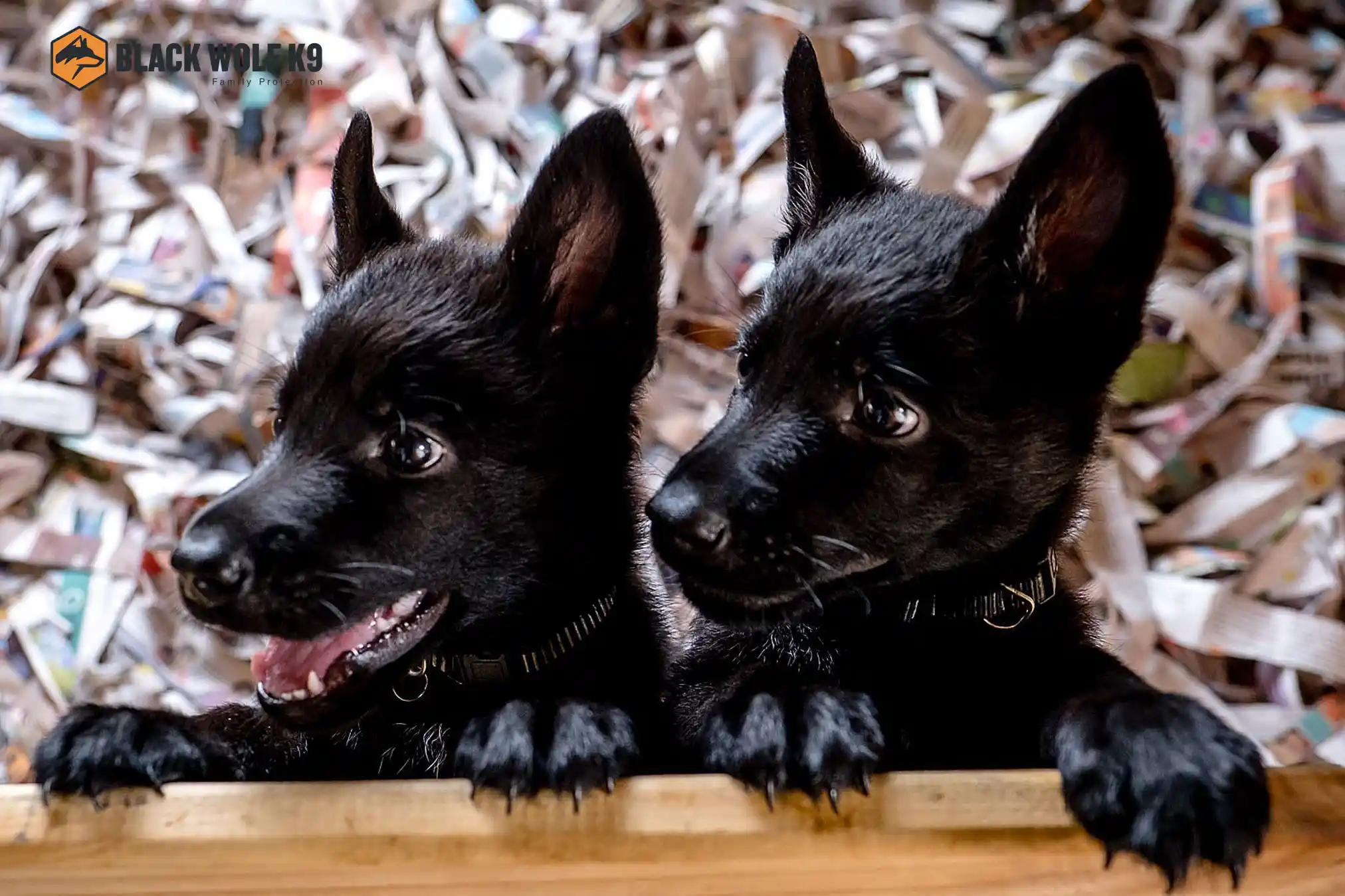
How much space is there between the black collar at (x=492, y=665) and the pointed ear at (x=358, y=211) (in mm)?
A: 522

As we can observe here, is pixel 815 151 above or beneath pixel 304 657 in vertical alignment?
above

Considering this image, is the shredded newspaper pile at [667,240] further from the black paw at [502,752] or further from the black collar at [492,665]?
the black paw at [502,752]

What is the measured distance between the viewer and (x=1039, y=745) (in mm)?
1300

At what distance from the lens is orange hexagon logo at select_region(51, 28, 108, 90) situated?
2.96 m

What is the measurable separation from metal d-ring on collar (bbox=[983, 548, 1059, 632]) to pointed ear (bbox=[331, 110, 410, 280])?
89 centimetres

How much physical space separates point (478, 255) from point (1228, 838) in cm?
105

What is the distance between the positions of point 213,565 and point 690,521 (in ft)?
1.51

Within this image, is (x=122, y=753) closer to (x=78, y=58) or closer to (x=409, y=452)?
(x=409, y=452)

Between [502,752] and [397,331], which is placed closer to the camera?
[502,752]

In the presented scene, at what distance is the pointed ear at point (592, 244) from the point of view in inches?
55.4

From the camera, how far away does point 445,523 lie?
4.42ft

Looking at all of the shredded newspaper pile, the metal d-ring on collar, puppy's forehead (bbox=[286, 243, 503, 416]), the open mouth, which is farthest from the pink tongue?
the shredded newspaper pile

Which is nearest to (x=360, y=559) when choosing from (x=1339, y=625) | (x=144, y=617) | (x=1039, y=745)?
(x=1039, y=745)

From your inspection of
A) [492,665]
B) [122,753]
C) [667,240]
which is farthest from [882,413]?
[667,240]
